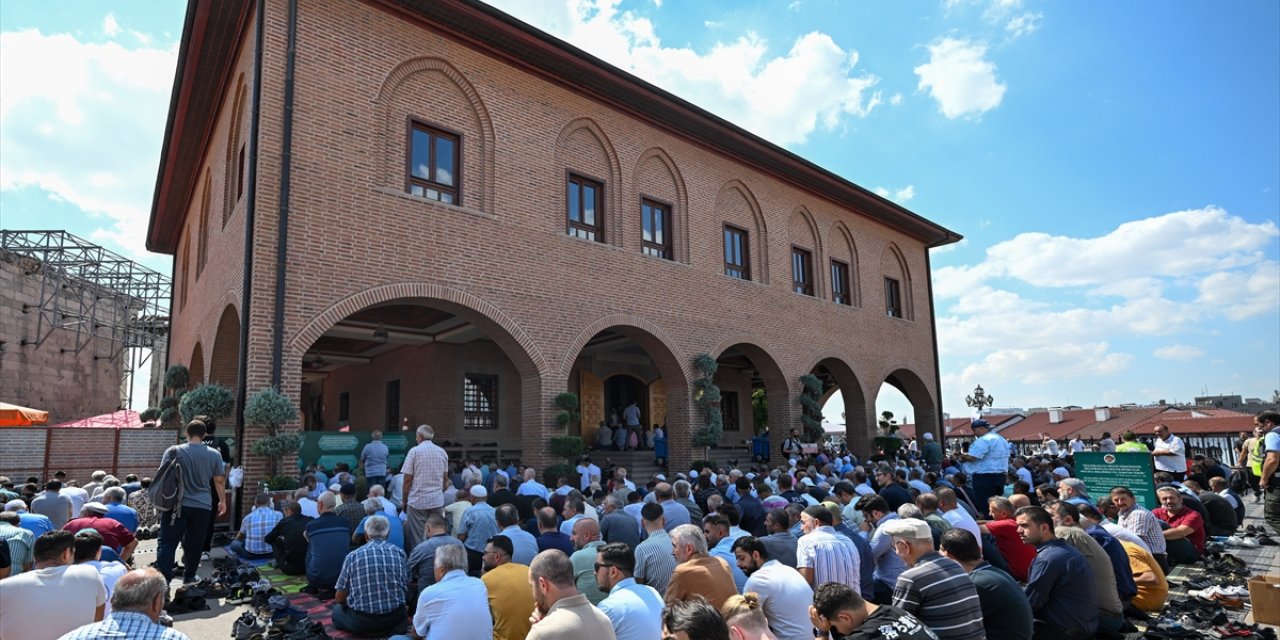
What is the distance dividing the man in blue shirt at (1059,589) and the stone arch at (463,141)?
1063cm

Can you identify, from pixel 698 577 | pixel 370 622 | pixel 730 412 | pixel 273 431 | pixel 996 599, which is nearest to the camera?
pixel 996 599

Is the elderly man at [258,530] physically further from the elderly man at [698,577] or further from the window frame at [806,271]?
the window frame at [806,271]

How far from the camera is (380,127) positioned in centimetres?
1210

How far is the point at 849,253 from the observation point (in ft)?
74.4

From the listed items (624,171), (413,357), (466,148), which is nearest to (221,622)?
(466,148)

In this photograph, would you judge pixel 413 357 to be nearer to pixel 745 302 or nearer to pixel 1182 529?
pixel 745 302

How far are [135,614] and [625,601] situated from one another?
86.3 inches

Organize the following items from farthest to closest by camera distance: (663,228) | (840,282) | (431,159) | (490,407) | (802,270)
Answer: (840,282), (802,270), (490,407), (663,228), (431,159)

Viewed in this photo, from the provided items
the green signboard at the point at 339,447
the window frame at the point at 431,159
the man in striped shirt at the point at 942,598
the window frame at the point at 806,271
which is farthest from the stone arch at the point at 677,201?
the man in striped shirt at the point at 942,598

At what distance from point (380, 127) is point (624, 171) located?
18.3 ft

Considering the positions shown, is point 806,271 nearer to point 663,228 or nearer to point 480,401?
point 663,228

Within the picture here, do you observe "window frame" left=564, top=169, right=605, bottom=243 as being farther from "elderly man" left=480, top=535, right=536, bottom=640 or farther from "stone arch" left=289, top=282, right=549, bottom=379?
"elderly man" left=480, top=535, right=536, bottom=640

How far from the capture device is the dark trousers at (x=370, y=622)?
5.65 metres

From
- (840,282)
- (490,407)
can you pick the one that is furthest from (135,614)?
(840,282)
